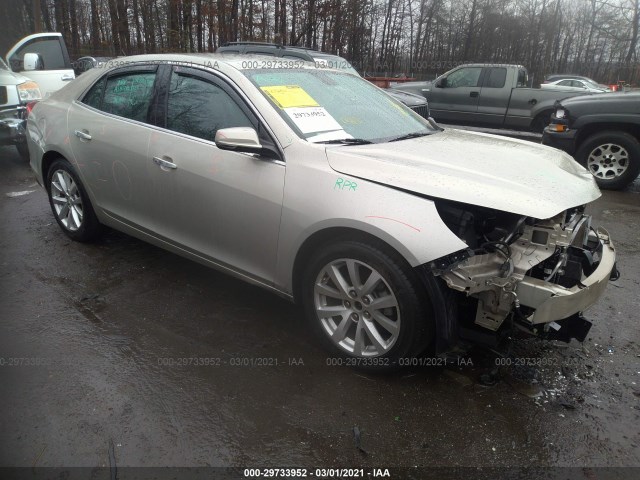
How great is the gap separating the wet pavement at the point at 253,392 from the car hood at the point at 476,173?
1054 mm

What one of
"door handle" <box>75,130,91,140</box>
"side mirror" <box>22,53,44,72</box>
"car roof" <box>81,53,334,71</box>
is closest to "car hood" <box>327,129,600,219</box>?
"car roof" <box>81,53,334,71</box>

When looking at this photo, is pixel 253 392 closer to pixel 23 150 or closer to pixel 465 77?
pixel 23 150

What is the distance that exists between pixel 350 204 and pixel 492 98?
1046 centimetres

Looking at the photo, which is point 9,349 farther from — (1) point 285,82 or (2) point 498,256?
(2) point 498,256

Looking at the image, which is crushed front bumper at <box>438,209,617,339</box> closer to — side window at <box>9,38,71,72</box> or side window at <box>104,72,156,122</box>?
side window at <box>104,72,156,122</box>

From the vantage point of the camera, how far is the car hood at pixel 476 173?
95.2 inches

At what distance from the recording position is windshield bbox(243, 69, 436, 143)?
9.96 ft

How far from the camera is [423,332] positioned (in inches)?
99.7

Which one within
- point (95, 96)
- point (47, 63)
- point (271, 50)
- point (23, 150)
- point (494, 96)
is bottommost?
point (23, 150)

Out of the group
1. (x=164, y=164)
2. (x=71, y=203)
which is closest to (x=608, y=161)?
(x=164, y=164)

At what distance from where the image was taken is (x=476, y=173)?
8.55 feet

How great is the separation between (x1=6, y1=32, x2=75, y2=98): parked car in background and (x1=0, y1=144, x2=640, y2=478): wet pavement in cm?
707

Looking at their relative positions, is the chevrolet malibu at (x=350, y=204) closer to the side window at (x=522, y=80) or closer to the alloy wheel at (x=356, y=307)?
the alloy wheel at (x=356, y=307)

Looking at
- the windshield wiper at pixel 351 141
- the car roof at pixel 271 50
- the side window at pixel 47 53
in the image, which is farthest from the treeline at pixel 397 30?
the windshield wiper at pixel 351 141
